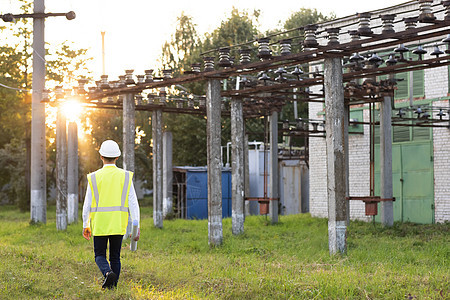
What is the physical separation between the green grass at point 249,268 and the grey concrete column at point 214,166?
421 mm

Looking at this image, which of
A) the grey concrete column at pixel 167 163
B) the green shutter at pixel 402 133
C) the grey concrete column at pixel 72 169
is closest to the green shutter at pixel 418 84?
the green shutter at pixel 402 133

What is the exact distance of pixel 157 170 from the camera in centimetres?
2164

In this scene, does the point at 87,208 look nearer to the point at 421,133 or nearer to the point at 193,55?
the point at 421,133

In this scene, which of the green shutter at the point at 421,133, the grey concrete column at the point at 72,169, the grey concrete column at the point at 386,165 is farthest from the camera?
the grey concrete column at the point at 72,169

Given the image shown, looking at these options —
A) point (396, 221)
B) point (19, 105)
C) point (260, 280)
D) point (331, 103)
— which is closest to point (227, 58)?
point (331, 103)

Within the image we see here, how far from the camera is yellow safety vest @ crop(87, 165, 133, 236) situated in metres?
9.06

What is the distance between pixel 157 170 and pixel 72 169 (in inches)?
142

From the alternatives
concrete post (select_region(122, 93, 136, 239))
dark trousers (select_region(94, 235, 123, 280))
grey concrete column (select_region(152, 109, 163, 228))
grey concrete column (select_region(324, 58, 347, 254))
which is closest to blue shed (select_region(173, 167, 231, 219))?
grey concrete column (select_region(152, 109, 163, 228))

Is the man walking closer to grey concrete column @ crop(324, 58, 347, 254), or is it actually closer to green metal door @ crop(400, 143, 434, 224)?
grey concrete column @ crop(324, 58, 347, 254)

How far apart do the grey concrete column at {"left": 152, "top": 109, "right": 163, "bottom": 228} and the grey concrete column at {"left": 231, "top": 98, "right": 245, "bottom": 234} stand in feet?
11.2

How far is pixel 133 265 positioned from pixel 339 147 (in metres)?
4.81

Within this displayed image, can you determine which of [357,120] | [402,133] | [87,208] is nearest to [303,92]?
[402,133]

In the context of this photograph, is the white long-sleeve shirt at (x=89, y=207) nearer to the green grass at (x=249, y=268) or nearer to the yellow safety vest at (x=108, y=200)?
the yellow safety vest at (x=108, y=200)

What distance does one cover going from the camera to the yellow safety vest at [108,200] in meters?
9.06
